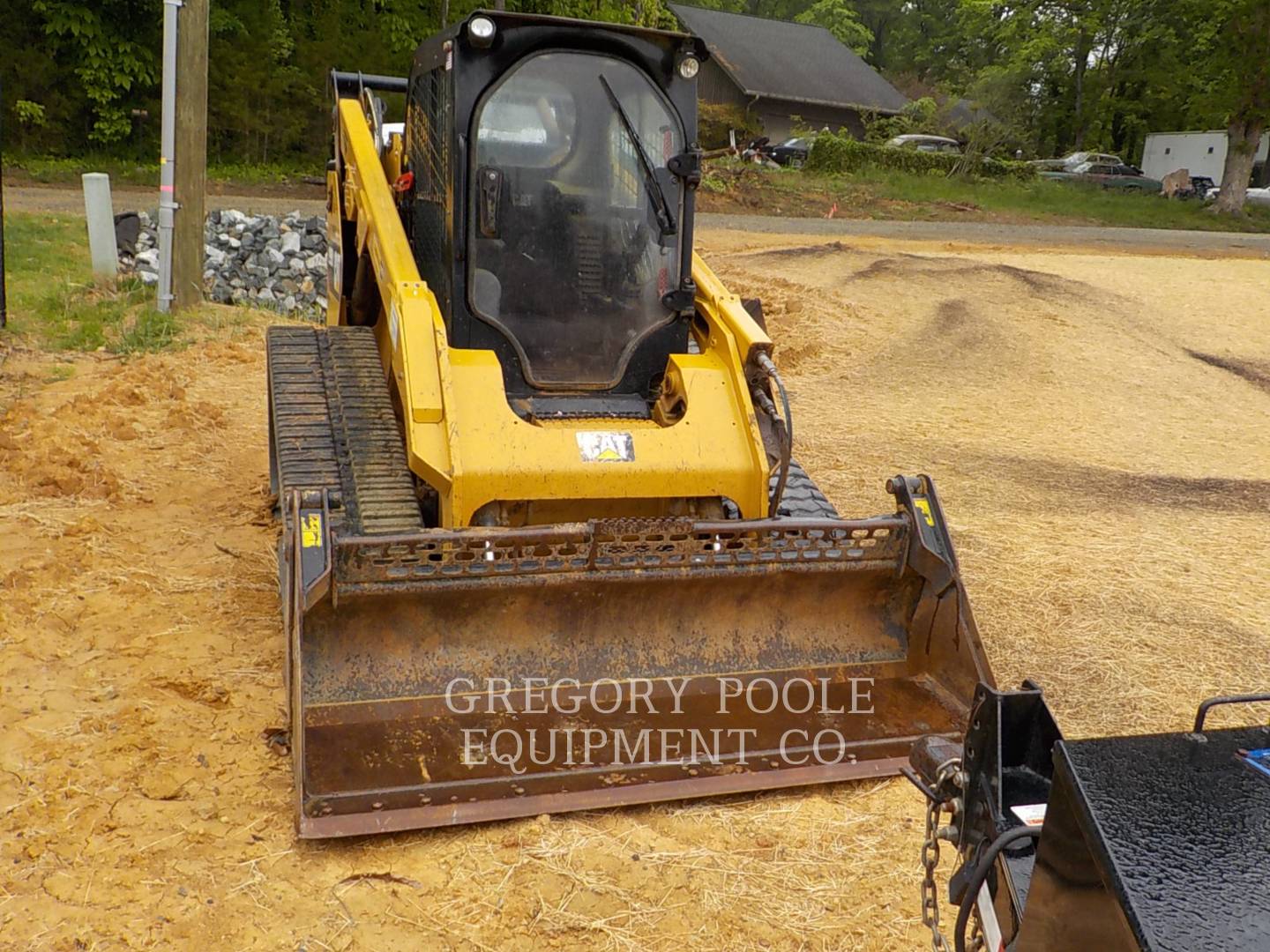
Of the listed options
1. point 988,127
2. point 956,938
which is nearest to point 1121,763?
point 956,938

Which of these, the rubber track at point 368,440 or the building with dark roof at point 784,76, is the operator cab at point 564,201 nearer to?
the rubber track at point 368,440

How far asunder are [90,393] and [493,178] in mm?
4392

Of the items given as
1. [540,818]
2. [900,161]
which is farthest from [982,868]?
[900,161]

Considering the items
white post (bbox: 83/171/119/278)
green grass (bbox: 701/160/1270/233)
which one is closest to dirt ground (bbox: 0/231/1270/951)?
white post (bbox: 83/171/119/278)

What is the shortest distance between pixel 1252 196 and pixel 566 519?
107 feet

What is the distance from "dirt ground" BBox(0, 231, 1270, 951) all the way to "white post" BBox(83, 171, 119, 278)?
1.78 meters

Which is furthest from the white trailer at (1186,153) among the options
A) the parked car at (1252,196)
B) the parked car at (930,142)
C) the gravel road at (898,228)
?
the gravel road at (898,228)

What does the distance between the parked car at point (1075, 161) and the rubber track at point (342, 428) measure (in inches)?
1175

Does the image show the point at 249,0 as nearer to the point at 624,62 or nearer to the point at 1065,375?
the point at 1065,375

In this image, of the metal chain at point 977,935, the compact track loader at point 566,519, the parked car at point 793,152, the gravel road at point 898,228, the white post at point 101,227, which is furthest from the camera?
the parked car at point 793,152

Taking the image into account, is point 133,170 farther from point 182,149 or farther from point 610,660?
point 610,660

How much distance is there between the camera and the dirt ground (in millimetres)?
2975

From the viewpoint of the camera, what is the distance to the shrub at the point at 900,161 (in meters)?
24.8

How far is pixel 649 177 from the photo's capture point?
448cm
